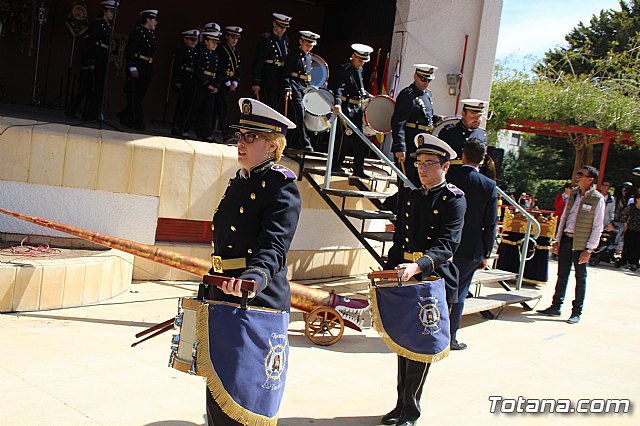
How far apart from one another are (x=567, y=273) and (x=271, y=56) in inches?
193

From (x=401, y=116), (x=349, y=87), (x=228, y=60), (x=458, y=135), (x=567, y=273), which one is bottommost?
(x=567, y=273)

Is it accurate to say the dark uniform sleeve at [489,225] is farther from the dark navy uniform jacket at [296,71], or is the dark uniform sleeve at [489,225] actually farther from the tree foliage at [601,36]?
the tree foliage at [601,36]

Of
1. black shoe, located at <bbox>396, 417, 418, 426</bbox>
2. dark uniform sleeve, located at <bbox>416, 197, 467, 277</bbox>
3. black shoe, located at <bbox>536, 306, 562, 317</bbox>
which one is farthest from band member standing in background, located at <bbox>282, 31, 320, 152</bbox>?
black shoe, located at <bbox>396, 417, 418, 426</bbox>

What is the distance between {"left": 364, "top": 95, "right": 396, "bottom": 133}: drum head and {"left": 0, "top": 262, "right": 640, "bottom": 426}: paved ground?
2.82 meters

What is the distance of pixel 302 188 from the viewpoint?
29.4ft

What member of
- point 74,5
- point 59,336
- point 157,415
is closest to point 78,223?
point 59,336

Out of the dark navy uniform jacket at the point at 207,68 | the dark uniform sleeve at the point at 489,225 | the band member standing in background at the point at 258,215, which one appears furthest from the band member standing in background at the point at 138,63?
the band member standing in background at the point at 258,215

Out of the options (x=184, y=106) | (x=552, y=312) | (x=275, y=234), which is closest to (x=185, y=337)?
(x=275, y=234)

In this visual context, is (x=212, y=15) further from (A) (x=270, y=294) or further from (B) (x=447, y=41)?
(A) (x=270, y=294)

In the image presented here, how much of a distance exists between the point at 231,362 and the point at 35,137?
16.5 ft

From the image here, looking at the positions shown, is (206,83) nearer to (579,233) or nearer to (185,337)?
(579,233)

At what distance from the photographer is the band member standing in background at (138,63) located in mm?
10031

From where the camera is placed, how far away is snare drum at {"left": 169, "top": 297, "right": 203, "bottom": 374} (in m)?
3.22

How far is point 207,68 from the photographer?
9953 mm
